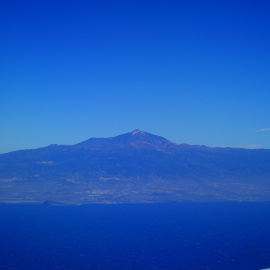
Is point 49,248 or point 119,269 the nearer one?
point 119,269

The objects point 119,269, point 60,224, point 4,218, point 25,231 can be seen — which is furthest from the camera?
point 4,218

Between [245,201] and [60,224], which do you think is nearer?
[60,224]

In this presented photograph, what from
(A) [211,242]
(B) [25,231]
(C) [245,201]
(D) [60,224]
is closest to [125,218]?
(D) [60,224]

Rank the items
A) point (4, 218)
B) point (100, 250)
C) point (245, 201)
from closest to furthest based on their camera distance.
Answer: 1. point (100, 250)
2. point (4, 218)
3. point (245, 201)

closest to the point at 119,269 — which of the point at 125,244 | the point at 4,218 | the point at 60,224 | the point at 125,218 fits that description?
the point at 125,244

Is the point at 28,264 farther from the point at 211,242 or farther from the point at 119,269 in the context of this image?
the point at 211,242

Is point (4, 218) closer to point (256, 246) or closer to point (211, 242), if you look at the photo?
point (211, 242)
